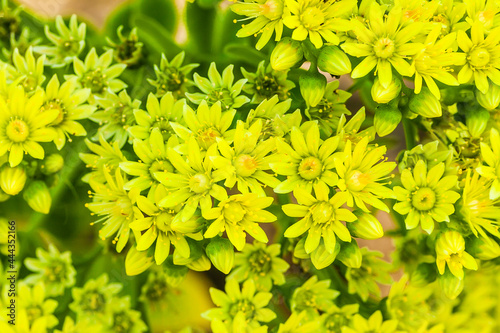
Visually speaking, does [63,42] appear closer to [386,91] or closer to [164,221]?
[164,221]

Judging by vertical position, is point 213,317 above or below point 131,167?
below

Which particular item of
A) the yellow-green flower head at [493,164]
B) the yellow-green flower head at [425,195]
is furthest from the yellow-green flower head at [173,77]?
the yellow-green flower head at [493,164]

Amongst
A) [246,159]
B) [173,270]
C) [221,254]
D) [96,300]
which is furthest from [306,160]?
[96,300]


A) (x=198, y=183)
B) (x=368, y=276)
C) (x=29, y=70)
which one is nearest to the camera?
(x=198, y=183)

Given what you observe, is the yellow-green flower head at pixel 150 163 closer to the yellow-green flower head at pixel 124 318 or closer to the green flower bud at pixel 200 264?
the green flower bud at pixel 200 264

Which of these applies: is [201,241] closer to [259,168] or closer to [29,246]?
A: [259,168]

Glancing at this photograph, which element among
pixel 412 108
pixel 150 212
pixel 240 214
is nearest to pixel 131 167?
pixel 150 212
